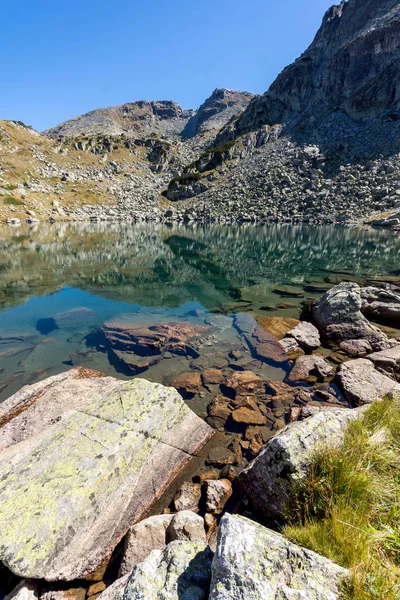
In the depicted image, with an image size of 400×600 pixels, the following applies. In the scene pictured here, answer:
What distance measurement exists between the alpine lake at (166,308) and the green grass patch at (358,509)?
348cm

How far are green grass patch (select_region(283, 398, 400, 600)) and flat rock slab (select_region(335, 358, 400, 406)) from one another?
11.4ft

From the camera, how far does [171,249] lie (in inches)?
1661

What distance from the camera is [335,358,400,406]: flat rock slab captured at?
8297 mm

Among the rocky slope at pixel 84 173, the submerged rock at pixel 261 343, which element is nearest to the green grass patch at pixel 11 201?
the rocky slope at pixel 84 173

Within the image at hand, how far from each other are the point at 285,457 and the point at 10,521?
418 cm

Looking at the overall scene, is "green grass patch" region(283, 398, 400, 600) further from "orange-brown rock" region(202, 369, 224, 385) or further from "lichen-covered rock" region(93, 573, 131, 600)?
"orange-brown rock" region(202, 369, 224, 385)

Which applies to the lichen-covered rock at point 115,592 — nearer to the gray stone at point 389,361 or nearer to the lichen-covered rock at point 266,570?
the lichen-covered rock at point 266,570

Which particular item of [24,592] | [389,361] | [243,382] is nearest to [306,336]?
[389,361]

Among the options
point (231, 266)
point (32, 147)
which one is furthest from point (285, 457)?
point (32, 147)

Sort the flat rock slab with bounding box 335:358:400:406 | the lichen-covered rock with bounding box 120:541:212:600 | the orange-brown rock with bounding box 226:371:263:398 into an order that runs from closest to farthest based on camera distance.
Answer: the lichen-covered rock with bounding box 120:541:212:600
the flat rock slab with bounding box 335:358:400:406
the orange-brown rock with bounding box 226:371:263:398

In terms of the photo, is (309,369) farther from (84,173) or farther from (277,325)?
(84,173)

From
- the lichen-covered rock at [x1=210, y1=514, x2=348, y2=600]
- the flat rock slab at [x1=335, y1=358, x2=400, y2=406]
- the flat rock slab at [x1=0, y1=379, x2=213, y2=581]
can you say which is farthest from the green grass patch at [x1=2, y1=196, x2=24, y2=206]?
the lichen-covered rock at [x1=210, y1=514, x2=348, y2=600]

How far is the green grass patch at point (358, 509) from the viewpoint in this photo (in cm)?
266

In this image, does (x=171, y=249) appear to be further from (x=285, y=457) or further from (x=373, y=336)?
(x=285, y=457)
